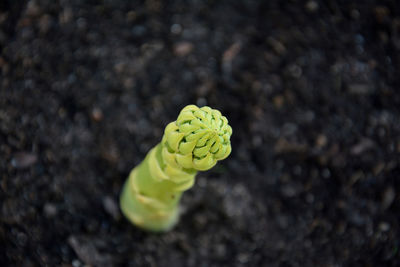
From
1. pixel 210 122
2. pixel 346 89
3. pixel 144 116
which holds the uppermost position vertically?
pixel 210 122

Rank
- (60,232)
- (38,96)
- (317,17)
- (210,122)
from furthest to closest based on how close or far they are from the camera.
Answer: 1. (317,17)
2. (38,96)
3. (60,232)
4. (210,122)

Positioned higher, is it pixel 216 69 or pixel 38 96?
pixel 38 96

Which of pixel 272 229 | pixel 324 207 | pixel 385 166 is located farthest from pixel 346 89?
pixel 272 229

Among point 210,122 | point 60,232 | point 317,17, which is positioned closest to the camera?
point 210,122

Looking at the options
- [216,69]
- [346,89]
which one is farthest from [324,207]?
[216,69]

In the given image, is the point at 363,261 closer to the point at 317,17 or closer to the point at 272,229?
the point at 272,229

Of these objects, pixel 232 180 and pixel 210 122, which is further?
pixel 232 180
